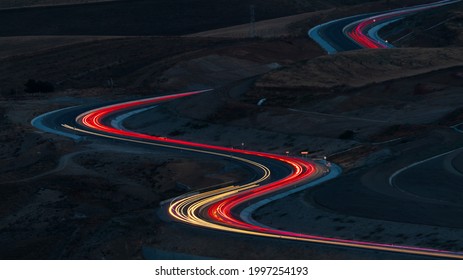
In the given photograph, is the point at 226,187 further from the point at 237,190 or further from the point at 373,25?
the point at 373,25

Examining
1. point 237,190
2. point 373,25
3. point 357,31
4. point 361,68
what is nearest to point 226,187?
point 237,190

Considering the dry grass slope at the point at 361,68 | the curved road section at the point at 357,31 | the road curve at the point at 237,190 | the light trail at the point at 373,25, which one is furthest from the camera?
the light trail at the point at 373,25

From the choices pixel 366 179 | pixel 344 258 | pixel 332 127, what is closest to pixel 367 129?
pixel 332 127

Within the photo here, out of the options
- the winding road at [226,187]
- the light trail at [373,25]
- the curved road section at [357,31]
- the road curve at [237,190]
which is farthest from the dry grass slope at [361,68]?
the light trail at [373,25]

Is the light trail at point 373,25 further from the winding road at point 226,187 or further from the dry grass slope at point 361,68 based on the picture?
the winding road at point 226,187

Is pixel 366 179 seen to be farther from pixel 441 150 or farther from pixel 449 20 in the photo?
pixel 449 20

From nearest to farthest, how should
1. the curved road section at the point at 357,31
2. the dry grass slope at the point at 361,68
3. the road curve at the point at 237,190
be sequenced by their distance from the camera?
the road curve at the point at 237,190 → the dry grass slope at the point at 361,68 → the curved road section at the point at 357,31

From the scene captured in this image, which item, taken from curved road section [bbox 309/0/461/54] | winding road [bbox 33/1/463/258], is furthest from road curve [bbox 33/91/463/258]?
curved road section [bbox 309/0/461/54]

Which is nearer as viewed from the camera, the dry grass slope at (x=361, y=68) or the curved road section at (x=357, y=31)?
the dry grass slope at (x=361, y=68)
